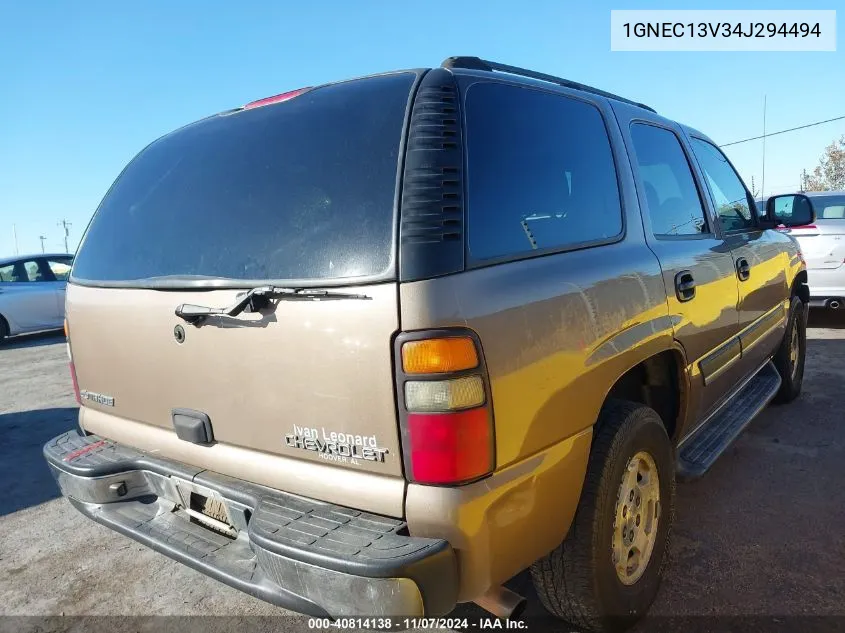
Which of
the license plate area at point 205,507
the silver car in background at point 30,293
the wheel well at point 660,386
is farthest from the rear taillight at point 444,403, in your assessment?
the silver car in background at point 30,293

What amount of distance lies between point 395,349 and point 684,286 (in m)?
1.57

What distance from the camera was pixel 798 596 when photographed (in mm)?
2352

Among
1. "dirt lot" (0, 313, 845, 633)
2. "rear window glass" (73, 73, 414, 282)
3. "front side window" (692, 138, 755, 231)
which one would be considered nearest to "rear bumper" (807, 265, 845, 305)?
"dirt lot" (0, 313, 845, 633)

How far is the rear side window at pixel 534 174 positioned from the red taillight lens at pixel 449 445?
444 millimetres

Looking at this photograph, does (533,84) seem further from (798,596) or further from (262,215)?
(798,596)

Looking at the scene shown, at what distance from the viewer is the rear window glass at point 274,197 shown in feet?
5.66

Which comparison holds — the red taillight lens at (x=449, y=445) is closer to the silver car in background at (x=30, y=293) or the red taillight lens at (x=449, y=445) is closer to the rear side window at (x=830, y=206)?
the rear side window at (x=830, y=206)

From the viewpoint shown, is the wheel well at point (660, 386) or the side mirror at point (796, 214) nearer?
the wheel well at point (660, 386)

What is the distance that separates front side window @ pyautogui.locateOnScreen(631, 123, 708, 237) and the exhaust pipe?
158 centimetres

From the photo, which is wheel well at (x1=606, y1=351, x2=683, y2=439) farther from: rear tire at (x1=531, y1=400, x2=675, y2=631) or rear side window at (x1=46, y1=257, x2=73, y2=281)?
rear side window at (x1=46, y1=257, x2=73, y2=281)

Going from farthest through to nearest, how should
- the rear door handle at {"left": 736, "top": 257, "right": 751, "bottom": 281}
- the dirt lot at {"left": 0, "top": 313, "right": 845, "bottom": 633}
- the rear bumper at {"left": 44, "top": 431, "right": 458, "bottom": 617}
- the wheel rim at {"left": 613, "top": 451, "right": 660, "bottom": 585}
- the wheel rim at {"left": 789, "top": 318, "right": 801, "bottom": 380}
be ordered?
the wheel rim at {"left": 789, "top": 318, "right": 801, "bottom": 380}, the rear door handle at {"left": 736, "top": 257, "right": 751, "bottom": 281}, the dirt lot at {"left": 0, "top": 313, "right": 845, "bottom": 633}, the wheel rim at {"left": 613, "top": 451, "right": 660, "bottom": 585}, the rear bumper at {"left": 44, "top": 431, "right": 458, "bottom": 617}

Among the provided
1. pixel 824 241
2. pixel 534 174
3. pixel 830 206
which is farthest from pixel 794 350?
pixel 830 206

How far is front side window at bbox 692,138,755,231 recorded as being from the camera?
11.3ft

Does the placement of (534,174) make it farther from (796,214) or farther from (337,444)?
(796,214)
